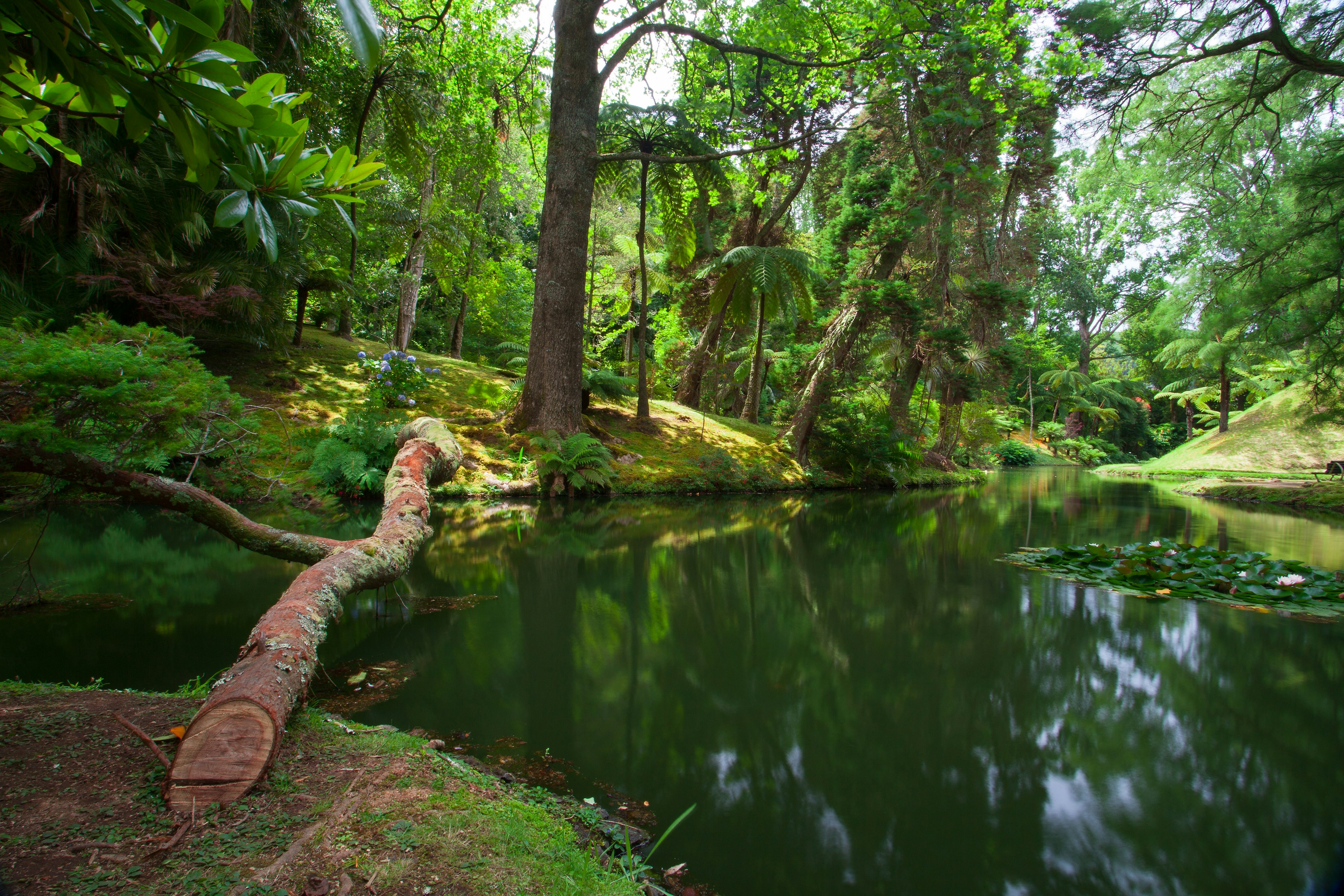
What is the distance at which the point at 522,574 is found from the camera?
471 centimetres

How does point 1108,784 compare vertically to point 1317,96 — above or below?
below

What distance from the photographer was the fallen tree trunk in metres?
1.47

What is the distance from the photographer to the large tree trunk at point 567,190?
9.25 m

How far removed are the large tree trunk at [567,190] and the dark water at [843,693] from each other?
14.5 ft

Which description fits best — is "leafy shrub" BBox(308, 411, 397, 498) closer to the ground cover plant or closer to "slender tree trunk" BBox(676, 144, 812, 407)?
the ground cover plant

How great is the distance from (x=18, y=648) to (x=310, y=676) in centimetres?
192

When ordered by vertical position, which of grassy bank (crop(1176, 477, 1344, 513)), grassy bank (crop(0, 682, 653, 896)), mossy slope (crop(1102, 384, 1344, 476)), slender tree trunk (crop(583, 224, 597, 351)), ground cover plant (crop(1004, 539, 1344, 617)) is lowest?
grassy bank (crop(0, 682, 653, 896))

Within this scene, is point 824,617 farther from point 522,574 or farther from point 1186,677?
point 522,574

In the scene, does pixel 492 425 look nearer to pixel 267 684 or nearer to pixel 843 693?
pixel 843 693

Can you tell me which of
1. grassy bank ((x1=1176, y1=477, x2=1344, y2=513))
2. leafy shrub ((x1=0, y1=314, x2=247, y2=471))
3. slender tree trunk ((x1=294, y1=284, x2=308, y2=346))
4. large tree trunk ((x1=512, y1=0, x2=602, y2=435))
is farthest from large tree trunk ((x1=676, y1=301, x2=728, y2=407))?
leafy shrub ((x1=0, y1=314, x2=247, y2=471))

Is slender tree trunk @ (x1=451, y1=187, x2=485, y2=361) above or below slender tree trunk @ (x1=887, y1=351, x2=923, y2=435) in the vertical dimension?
above

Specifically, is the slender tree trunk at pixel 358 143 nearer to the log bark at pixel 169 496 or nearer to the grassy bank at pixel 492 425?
the grassy bank at pixel 492 425

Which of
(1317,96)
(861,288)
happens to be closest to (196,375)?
(861,288)

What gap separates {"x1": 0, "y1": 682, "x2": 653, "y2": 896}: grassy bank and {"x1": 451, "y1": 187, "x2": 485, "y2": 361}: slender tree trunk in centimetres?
1382
